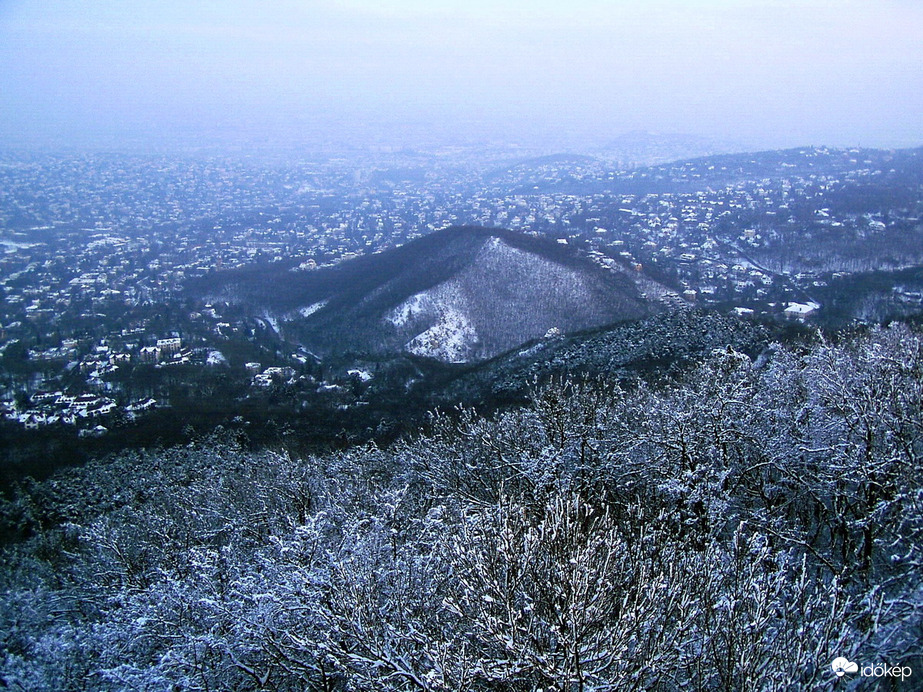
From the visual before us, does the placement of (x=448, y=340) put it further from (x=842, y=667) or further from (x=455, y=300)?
(x=842, y=667)

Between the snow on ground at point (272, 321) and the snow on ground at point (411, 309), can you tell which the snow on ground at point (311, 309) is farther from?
the snow on ground at point (411, 309)

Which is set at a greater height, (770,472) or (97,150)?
(97,150)

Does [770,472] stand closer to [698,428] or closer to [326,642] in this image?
[698,428]

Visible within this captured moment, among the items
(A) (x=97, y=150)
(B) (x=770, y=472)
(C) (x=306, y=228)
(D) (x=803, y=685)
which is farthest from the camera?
(A) (x=97, y=150)

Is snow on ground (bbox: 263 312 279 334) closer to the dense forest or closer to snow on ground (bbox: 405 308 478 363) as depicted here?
snow on ground (bbox: 405 308 478 363)

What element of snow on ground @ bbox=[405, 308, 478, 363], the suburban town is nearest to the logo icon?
the suburban town

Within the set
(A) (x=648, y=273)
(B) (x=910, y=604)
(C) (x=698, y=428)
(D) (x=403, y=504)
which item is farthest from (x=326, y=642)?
(A) (x=648, y=273)
